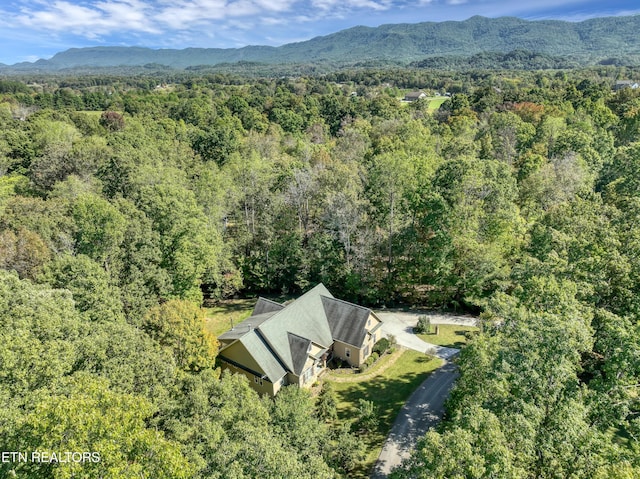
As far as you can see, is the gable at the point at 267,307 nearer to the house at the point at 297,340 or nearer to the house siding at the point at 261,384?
the house at the point at 297,340

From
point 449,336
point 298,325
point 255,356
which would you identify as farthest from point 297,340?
point 449,336

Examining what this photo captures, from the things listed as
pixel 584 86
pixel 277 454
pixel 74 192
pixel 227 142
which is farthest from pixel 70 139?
pixel 584 86

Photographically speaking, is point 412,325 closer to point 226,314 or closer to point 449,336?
point 449,336

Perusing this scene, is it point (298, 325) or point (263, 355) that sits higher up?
point (298, 325)

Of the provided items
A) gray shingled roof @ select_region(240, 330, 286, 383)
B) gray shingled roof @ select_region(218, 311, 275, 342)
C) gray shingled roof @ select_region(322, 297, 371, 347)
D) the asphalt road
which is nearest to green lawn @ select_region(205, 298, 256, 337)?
gray shingled roof @ select_region(218, 311, 275, 342)

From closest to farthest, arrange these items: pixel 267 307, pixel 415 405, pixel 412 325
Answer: pixel 415 405
pixel 267 307
pixel 412 325

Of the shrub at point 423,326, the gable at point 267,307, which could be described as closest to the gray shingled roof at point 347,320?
the gable at point 267,307

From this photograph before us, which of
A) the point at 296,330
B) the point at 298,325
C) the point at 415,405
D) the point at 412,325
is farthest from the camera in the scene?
the point at 412,325
